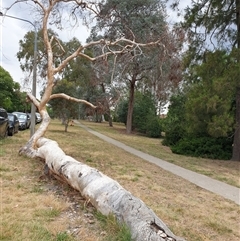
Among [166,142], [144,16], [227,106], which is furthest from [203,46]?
[144,16]

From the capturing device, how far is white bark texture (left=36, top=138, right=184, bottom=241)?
129 inches

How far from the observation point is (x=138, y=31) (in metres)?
20.0

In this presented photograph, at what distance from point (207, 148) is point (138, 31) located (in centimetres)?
991

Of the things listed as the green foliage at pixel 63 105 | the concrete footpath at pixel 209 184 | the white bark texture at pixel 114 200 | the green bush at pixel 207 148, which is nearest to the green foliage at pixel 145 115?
the green foliage at pixel 63 105

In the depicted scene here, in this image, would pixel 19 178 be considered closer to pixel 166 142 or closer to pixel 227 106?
pixel 227 106

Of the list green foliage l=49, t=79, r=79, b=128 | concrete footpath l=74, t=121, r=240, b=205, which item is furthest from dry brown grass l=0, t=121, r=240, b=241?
green foliage l=49, t=79, r=79, b=128

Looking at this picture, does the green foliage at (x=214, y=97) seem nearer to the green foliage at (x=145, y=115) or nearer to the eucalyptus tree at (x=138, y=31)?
the eucalyptus tree at (x=138, y=31)

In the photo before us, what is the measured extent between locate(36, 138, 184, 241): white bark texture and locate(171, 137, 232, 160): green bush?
1033 centimetres

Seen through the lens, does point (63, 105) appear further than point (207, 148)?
Yes

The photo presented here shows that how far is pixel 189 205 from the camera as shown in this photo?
5551 mm

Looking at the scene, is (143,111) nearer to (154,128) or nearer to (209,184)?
(154,128)

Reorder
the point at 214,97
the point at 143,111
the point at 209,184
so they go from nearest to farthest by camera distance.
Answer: the point at 209,184 < the point at 214,97 < the point at 143,111

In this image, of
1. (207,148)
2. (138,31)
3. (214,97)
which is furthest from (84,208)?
(138,31)

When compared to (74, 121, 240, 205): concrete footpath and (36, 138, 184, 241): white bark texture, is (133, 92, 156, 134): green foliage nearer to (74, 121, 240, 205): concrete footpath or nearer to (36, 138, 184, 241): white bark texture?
(74, 121, 240, 205): concrete footpath
